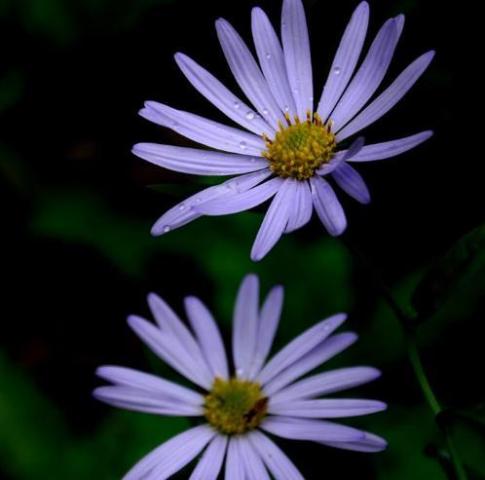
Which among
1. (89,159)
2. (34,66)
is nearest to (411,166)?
(89,159)

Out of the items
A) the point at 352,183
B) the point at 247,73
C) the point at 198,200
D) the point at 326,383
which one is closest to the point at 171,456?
the point at 326,383

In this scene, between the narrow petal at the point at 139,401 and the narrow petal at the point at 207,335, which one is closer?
the narrow petal at the point at 139,401

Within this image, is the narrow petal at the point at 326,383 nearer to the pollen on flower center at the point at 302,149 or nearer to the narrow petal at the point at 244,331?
the narrow petal at the point at 244,331

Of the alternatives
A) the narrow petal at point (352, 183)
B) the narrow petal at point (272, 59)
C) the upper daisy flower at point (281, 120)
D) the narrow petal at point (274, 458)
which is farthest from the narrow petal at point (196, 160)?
the narrow petal at point (274, 458)

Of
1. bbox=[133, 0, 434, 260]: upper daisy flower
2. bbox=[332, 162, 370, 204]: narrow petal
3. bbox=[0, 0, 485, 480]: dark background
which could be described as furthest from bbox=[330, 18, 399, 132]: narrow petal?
bbox=[0, 0, 485, 480]: dark background

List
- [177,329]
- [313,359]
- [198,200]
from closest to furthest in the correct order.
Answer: [198,200] < [313,359] < [177,329]

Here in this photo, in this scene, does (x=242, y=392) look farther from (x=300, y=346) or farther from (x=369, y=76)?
(x=369, y=76)

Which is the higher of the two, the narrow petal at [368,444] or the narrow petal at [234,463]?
the narrow petal at [234,463]
